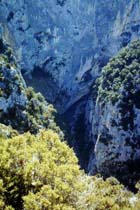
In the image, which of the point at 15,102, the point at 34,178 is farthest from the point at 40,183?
the point at 15,102

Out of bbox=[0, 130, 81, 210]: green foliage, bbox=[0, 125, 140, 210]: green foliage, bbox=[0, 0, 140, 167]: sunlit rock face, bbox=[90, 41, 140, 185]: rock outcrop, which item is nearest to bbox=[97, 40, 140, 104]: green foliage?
bbox=[90, 41, 140, 185]: rock outcrop

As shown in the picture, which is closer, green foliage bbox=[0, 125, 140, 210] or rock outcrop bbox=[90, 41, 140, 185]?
green foliage bbox=[0, 125, 140, 210]

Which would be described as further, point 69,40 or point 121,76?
point 69,40

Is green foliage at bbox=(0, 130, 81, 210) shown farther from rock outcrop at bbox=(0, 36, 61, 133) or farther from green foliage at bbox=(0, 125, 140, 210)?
rock outcrop at bbox=(0, 36, 61, 133)

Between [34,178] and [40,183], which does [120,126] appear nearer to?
[34,178]

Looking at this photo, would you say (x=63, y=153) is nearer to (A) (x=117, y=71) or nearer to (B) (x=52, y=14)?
(A) (x=117, y=71)

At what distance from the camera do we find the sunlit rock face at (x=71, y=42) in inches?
4695

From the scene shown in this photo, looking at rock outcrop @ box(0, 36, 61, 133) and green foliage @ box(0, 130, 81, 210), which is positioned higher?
rock outcrop @ box(0, 36, 61, 133)

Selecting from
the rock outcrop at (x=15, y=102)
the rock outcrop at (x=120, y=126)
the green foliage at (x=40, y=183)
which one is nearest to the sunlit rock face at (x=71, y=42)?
the rock outcrop at (x=120, y=126)

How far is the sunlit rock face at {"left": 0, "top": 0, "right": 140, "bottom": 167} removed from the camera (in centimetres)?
11925

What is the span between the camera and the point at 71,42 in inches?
5103

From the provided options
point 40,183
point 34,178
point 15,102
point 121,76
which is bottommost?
point 40,183

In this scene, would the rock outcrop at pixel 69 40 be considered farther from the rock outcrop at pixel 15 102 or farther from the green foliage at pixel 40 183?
the green foliage at pixel 40 183

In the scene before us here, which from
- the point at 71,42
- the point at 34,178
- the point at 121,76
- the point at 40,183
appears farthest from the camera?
the point at 71,42
